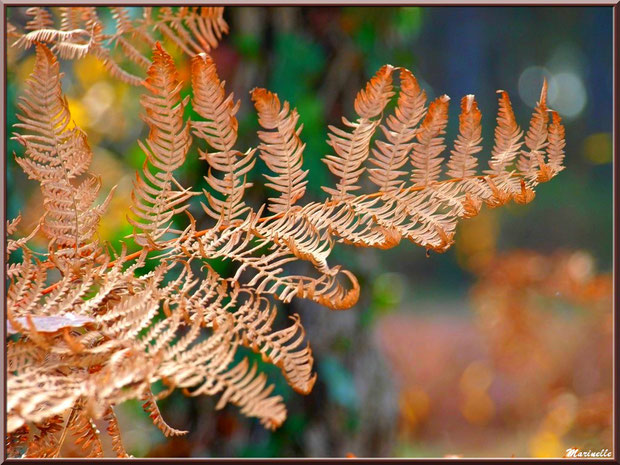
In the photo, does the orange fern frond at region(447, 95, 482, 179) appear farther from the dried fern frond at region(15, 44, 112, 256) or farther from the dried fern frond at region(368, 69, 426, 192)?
the dried fern frond at region(15, 44, 112, 256)

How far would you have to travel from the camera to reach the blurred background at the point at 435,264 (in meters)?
1.20

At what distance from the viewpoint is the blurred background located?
1.20m

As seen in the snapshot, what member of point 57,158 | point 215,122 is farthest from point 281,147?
point 57,158

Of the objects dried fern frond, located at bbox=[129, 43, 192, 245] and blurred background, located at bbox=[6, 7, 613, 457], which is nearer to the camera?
dried fern frond, located at bbox=[129, 43, 192, 245]

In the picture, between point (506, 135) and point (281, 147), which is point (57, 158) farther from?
point (506, 135)

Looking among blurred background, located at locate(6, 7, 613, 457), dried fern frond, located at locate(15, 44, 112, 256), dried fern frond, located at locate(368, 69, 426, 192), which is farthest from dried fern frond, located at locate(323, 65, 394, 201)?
blurred background, located at locate(6, 7, 613, 457)

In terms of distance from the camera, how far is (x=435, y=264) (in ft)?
11.8

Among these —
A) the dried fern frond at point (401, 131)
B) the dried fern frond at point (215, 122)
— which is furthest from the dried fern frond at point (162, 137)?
the dried fern frond at point (401, 131)

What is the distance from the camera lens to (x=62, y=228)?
437 millimetres

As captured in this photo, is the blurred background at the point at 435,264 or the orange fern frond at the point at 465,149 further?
the blurred background at the point at 435,264

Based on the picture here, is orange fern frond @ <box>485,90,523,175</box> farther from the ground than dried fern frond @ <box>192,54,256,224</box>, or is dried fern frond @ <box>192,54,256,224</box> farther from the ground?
orange fern frond @ <box>485,90,523,175</box>

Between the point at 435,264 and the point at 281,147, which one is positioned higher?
the point at 435,264

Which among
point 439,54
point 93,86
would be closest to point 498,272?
point 93,86

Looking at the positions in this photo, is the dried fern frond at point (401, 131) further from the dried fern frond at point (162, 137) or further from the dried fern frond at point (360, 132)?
the dried fern frond at point (162, 137)
